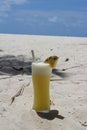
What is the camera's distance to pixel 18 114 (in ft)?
9.60

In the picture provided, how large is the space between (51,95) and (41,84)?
0.60 meters

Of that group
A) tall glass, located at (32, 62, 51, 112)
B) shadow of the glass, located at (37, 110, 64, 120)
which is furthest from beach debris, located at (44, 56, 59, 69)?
shadow of the glass, located at (37, 110, 64, 120)

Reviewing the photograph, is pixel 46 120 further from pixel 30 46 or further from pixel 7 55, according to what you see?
pixel 30 46

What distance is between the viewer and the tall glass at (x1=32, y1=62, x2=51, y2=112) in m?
2.92

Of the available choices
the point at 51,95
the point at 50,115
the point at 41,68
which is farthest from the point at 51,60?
the point at 51,95

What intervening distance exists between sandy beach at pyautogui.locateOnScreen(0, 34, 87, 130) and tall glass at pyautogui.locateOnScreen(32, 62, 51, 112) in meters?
0.07

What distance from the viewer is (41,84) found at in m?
2.95

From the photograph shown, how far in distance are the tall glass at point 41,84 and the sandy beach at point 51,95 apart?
70 mm

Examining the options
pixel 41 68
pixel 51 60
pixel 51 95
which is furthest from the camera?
→ pixel 51 95

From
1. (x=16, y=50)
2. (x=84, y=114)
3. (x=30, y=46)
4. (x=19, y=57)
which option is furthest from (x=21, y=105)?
(x=30, y=46)

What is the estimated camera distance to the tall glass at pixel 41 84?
2.92m

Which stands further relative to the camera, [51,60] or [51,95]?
[51,95]

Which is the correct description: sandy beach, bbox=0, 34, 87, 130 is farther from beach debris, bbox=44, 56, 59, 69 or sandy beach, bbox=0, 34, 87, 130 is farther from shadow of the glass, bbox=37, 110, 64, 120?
beach debris, bbox=44, 56, 59, 69

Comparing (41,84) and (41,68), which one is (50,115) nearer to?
(41,84)
